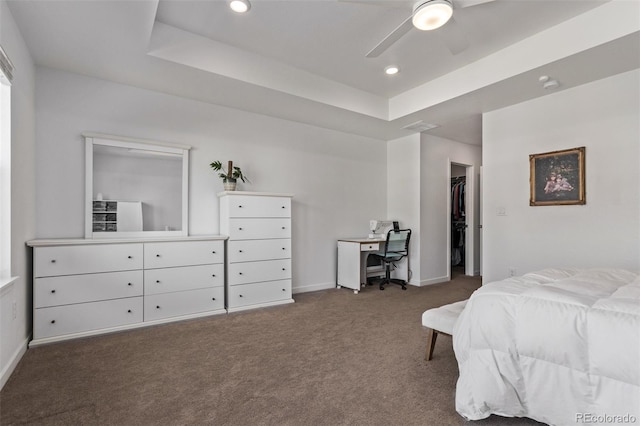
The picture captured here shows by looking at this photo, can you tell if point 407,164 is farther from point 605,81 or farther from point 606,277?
point 606,277

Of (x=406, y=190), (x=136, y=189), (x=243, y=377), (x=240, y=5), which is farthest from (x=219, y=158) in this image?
(x=406, y=190)

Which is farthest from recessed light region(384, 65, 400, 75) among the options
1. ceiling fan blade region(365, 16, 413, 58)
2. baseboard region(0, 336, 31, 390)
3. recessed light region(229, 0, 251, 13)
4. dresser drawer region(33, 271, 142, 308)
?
baseboard region(0, 336, 31, 390)

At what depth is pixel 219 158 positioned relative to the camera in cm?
390

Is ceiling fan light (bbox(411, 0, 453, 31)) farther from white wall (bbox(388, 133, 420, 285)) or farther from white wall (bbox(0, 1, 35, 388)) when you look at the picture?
white wall (bbox(388, 133, 420, 285))

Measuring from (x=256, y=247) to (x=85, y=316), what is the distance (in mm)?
1694

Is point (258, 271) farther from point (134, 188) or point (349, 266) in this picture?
point (134, 188)

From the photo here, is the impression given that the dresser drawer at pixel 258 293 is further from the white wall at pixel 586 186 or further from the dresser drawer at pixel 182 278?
the white wall at pixel 586 186

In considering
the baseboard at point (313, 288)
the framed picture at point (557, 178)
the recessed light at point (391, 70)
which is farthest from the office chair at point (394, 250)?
the recessed light at point (391, 70)

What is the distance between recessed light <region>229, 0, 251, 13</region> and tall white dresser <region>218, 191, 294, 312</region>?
179 cm

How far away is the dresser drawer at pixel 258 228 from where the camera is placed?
11.9ft

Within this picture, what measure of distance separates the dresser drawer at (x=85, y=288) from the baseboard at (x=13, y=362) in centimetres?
31

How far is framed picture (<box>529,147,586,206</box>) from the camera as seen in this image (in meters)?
3.35

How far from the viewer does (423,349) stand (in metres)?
2.54

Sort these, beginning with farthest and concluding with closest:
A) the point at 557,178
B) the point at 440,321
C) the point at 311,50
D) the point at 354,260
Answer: the point at 354,260 → the point at 557,178 → the point at 311,50 → the point at 440,321
